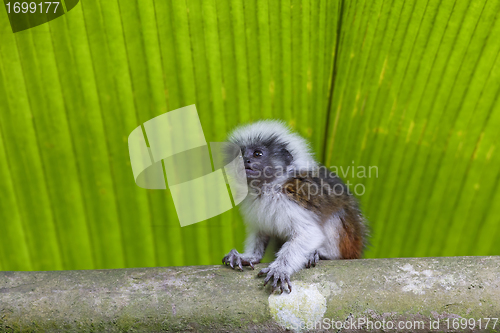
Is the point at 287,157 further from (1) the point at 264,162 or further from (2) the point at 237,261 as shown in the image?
(2) the point at 237,261

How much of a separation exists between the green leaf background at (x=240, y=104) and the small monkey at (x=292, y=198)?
0.71ft

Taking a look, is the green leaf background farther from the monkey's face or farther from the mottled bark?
the mottled bark

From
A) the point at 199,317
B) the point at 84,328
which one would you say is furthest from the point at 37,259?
the point at 199,317

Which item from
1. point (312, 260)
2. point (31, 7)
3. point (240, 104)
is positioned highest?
point (31, 7)

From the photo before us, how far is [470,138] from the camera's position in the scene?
81.7 inches

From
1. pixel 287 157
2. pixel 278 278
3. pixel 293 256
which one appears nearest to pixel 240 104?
pixel 287 157

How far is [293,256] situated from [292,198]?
32cm

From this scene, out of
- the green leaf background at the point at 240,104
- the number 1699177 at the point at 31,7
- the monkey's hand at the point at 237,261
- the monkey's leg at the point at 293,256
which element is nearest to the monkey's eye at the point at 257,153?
the green leaf background at the point at 240,104

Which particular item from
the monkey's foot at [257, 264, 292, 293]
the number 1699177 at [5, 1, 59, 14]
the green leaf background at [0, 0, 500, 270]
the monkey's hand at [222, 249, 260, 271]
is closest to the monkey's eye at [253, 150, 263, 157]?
the green leaf background at [0, 0, 500, 270]

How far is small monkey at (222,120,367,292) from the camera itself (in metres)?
1.87

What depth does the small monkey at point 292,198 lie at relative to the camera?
187 cm

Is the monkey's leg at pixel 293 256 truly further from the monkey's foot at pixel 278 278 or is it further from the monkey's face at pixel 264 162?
the monkey's face at pixel 264 162

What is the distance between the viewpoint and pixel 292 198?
188cm

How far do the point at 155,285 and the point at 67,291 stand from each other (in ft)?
0.90
